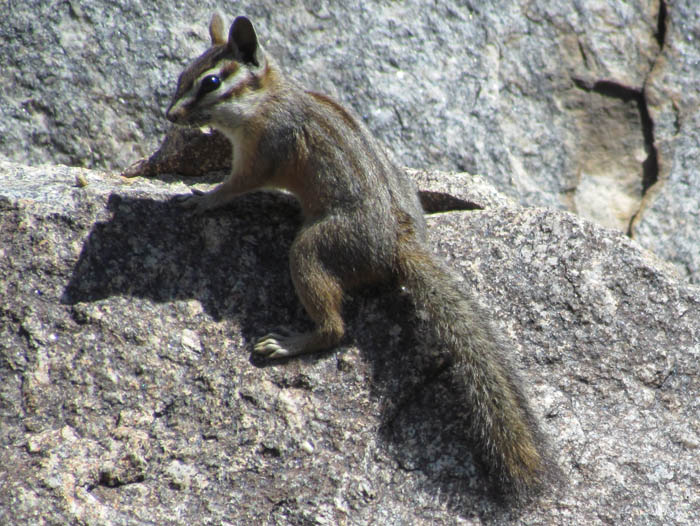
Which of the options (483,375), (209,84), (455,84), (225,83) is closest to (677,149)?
(455,84)

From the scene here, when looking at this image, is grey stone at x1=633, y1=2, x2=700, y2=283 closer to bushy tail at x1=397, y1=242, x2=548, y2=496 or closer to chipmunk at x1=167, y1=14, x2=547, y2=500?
chipmunk at x1=167, y1=14, x2=547, y2=500

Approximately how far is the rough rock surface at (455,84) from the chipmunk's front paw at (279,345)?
235 cm

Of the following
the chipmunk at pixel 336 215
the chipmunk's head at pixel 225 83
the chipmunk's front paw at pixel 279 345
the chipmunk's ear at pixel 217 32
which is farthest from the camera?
the chipmunk's ear at pixel 217 32

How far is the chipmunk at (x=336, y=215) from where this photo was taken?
12.6 feet

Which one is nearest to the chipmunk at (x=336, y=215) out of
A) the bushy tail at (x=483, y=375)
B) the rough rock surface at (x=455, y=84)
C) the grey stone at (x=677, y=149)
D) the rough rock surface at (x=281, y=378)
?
the bushy tail at (x=483, y=375)

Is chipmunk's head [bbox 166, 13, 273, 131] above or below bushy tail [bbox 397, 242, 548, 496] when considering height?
above

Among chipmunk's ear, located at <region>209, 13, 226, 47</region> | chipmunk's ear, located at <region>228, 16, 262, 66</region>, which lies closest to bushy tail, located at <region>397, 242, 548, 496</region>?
chipmunk's ear, located at <region>228, 16, 262, 66</region>

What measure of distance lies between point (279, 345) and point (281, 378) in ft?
0.56

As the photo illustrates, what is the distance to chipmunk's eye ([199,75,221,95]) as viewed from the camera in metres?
4.57

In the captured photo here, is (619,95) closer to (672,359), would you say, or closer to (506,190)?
(506,190)

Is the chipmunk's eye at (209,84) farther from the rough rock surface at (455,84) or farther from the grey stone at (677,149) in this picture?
the grey stone at (677,149)

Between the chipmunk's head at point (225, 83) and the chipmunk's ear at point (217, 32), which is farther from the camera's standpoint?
the chipmunk's ear at point (217, 32)

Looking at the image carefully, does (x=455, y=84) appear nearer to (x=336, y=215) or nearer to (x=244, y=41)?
(x=244, y=41)

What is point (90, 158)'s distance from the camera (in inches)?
227
